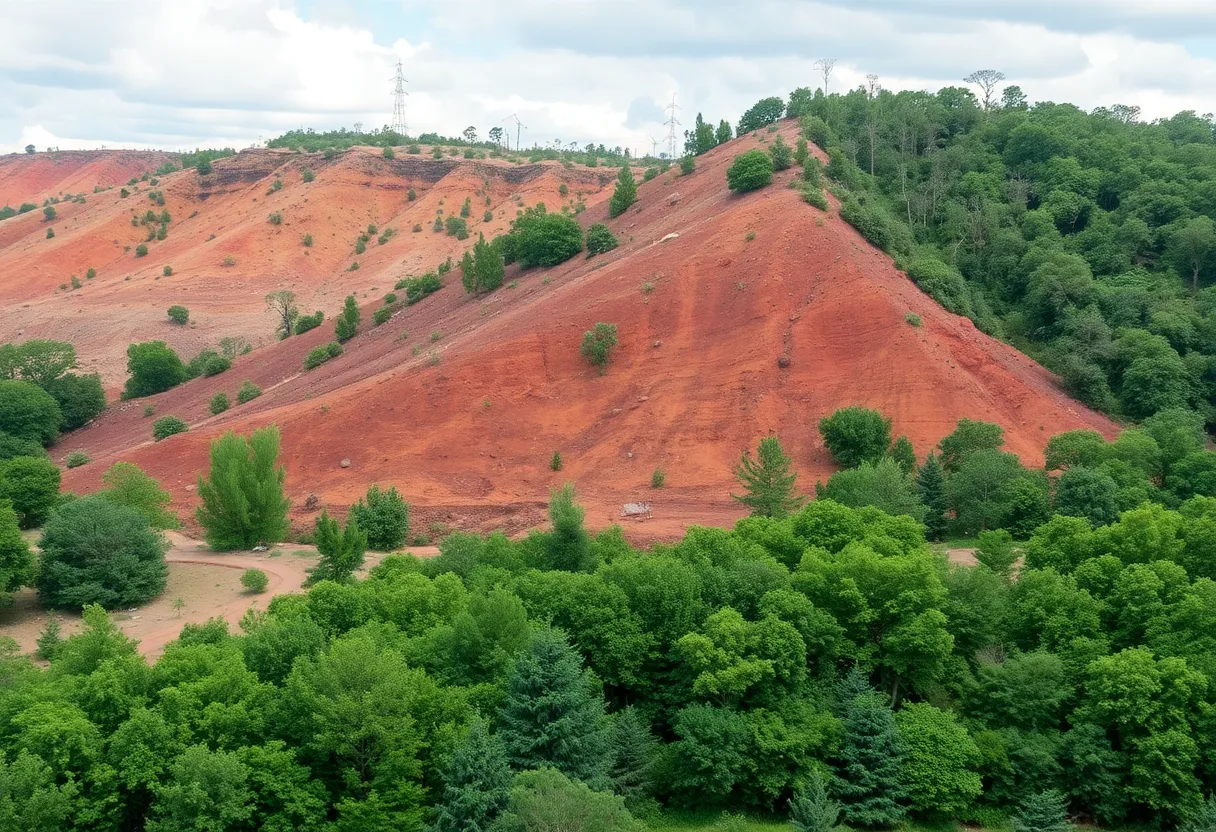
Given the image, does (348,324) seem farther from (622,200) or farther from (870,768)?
(870,768)

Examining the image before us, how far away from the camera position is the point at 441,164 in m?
118

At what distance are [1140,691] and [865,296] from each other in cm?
3205

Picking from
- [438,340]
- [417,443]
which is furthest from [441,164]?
[417,443]

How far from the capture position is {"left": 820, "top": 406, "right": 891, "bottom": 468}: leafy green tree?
4400 cm

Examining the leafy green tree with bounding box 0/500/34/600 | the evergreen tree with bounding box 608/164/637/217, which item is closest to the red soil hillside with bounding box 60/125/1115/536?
the evergreen tree with bounding box 608/164/637/217

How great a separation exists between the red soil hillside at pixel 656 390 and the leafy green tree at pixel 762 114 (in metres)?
27.9

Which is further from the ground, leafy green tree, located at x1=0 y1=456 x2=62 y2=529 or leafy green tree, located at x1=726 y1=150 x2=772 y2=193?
leafy green tree, located at x1=726 y1=150 x2=772 y2=193

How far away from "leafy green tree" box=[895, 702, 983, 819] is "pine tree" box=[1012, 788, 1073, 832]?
1108 mm

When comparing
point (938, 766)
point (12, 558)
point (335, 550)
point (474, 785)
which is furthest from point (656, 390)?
point (474, 785)

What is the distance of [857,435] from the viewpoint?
4397 cm

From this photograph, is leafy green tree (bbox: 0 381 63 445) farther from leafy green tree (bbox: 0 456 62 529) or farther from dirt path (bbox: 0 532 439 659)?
dirt path (bbox: 0 532 439 659)

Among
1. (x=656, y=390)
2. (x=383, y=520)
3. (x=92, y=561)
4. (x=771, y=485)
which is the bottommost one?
(x=383, y=520)

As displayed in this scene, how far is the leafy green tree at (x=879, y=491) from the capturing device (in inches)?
1353

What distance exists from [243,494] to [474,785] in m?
24.0
